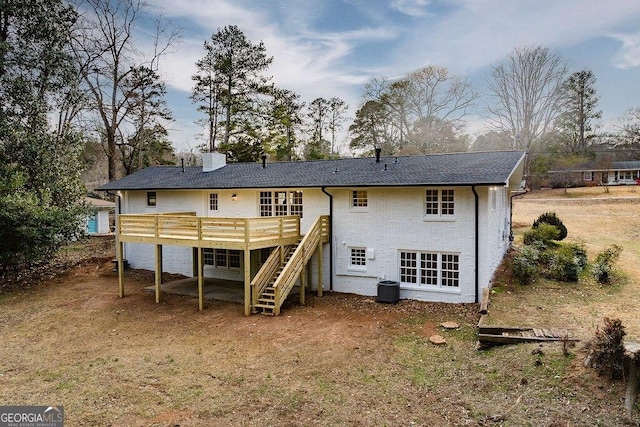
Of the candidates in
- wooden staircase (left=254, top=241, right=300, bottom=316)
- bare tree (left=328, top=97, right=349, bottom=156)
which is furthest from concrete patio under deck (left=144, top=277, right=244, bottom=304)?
bare tree (left=328, top=97, right=349, bottom=156)

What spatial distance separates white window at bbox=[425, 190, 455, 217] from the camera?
13.7m

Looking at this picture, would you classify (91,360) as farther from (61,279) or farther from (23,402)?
(61,279)

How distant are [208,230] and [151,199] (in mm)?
7682

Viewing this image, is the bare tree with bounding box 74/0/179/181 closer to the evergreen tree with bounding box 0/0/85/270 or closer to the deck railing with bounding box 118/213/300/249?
the evergreen tree with bounding box 0/0/85/270

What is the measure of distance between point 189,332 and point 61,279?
1118 centimetres

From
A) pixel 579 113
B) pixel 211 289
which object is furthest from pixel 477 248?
pixel 579 113

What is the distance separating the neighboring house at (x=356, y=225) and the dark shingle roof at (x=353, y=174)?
0.19 feet

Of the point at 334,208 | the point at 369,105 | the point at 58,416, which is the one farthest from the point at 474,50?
the point at 58,416

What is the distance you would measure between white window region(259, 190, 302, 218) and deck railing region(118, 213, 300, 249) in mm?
1122

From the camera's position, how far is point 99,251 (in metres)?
25.3

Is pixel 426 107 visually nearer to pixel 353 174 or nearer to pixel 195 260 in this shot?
pixel 353 174

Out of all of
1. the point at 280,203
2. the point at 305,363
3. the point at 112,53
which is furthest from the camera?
the point at 112,53

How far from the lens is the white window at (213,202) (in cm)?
1822

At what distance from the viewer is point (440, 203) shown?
13797mm
